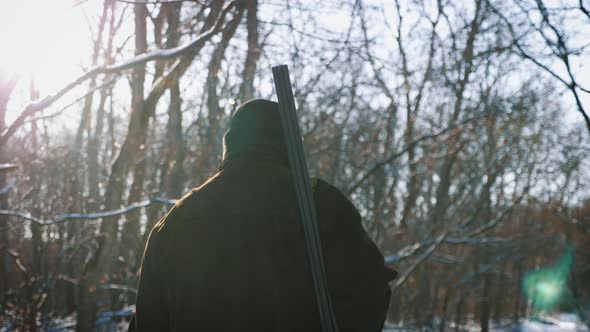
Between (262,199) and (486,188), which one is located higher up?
(486,188)

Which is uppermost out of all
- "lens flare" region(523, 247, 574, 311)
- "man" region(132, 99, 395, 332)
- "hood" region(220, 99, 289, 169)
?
"hood" region(220, 99, 289, 169)

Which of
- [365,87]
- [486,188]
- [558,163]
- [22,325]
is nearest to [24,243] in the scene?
[22,325]

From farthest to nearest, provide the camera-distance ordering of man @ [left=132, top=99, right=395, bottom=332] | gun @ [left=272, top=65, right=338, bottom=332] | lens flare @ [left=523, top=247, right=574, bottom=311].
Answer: lens flare @ [left=523, top=247, right=574, bottom=311], man @ [left=132, top=99, right=395, bottom=332], gun @ [left=272, top=65, right=338, bottom=332]

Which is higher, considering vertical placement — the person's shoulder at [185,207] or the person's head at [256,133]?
the person's head at [256,133]

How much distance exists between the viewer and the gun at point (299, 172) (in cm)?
199

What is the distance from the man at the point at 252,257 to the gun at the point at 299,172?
0.26m

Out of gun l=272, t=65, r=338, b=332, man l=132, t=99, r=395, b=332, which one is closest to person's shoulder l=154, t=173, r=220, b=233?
man l=132, t=99, r=395, b=332

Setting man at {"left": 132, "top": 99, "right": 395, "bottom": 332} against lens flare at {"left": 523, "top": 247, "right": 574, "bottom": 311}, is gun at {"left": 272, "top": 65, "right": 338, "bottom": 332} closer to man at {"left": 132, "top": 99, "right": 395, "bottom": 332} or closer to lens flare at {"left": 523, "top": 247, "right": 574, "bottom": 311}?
man at {"left": 132, "top": 99, "right": 395, "bottom": 332}

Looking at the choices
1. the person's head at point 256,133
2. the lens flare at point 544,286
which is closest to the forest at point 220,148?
the person's head at point 256,133

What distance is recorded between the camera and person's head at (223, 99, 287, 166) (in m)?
2.54

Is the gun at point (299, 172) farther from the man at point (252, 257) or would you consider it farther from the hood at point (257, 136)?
the hood at point (257, 136)

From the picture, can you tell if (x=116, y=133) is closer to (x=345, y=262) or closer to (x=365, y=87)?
(x=365, y=87)

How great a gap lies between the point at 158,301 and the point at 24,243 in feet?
28.5

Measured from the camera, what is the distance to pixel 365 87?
1235 centimetres
